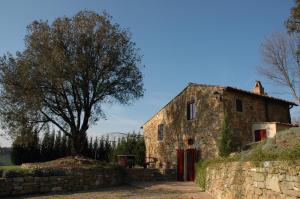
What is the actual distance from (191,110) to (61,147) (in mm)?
10189

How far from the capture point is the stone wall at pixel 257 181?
7051 mm

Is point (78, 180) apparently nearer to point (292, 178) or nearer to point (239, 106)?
point (239, 106)

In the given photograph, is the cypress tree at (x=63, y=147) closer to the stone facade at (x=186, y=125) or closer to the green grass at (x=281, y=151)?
the stone facade at (x=186, y=125)

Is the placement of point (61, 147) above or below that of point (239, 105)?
below

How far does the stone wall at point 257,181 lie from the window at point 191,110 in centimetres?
851

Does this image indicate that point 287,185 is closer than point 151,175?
Yes

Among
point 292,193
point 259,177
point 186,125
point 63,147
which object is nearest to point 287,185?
point 292,193

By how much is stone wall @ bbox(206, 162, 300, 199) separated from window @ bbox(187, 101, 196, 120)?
335 inches

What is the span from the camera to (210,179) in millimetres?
13289

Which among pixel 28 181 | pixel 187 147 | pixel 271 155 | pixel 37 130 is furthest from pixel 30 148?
pixel 271 155

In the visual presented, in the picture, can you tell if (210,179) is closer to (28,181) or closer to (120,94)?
(28,181)

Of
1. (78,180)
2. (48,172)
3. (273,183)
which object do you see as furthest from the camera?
(78,180)

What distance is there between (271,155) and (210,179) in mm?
5278

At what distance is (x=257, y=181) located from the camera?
847 centimetres
